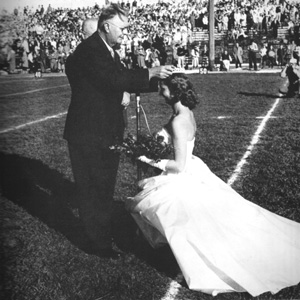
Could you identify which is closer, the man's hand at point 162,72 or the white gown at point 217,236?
the white gown at point 217,236

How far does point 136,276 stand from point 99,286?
12.5 inches

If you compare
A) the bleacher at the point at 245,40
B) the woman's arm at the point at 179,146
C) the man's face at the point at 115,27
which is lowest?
the bleacher at the point at 245,40

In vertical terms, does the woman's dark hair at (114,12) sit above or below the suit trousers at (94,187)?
above

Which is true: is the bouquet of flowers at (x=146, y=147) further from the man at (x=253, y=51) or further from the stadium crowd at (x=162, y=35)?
the man at (x=253, y=51)

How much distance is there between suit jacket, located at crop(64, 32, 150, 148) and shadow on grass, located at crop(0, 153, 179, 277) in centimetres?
100

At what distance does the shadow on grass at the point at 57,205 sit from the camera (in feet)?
13.9

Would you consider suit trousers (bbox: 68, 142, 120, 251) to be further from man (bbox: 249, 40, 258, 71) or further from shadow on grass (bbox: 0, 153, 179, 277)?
man (bbox: 249, 40, 258, 71)

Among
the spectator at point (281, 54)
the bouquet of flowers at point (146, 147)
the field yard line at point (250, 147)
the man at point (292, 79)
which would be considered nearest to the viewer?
the bouquet of flowers at point (146, 147)

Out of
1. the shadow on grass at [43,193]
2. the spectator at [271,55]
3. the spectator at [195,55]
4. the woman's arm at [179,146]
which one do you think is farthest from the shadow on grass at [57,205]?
the spectator at [195,55]

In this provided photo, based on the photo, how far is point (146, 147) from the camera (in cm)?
398

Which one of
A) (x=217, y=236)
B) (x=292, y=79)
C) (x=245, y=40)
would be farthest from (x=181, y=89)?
(x=245, y=40)

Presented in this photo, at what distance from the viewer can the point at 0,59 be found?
10.1 ft

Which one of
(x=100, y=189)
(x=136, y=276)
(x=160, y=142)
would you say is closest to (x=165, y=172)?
(x=160, y=142)

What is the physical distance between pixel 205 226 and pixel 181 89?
1162 millimetres
